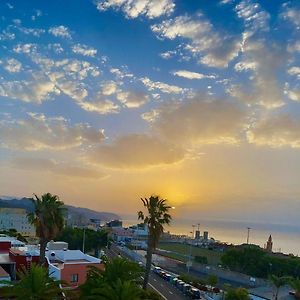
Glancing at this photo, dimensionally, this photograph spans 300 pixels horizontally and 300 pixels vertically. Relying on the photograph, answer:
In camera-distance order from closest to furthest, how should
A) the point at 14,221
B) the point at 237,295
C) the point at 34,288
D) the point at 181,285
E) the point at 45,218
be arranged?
the point at 34,288, the point at 45,218, the point at 237,295, the point at 181,285, the point at 14,221

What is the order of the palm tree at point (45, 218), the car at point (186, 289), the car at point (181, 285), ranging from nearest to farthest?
1. the palm tree at point (45, 218)
2. the car at point (186, 289)
3. the car at point (181, 285)

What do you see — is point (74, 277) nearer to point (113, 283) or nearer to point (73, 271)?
point (73, 271)

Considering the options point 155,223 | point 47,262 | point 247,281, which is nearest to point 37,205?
point 47,262

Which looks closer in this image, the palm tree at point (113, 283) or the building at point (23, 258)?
the palm tree at point (113, 283)

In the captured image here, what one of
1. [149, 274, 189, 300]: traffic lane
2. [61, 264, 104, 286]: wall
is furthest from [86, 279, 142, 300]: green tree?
[149, 274, 189, 300]: traffic lane

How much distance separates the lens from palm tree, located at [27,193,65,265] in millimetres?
34250

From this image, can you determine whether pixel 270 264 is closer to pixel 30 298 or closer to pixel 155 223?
pixel 155 223

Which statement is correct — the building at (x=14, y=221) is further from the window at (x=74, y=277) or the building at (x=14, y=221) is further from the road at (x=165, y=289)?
the window at (x=74, y=277)

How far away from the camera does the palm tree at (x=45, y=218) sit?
3425 cm

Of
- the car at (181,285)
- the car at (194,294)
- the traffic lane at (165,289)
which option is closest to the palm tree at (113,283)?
the traffic lane at (165,289)

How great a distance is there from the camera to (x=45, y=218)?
1357 inches

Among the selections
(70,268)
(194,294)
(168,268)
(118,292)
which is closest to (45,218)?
(70,268)

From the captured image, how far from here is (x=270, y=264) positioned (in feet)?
216

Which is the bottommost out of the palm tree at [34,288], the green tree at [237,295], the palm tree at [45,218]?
the green tree at [237,295]
